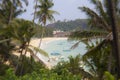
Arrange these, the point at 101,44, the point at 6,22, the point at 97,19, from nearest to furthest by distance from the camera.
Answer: the point at 101,44 < the point at 97,19 < the point at 6,22

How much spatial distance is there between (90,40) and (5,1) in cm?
1215

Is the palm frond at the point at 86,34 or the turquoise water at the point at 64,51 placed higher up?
the palm frond at the point at 86,34

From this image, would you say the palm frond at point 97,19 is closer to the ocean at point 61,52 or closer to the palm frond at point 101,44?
the palm frond at point 101,44

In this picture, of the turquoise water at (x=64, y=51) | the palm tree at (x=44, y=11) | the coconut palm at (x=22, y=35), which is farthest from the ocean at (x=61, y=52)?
the coconut palm at (x=22, y=35)

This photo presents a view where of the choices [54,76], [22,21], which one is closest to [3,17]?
[22,21]

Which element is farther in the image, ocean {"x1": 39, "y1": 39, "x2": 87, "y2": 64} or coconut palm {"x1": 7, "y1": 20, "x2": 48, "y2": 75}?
ocean {"x1": 39, "y1": 39, "x2": 87, "y2": 64}

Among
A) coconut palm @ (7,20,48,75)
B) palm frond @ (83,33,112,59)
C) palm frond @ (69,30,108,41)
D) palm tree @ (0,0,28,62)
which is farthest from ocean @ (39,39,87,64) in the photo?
palm frond @ (83,33,112,59)

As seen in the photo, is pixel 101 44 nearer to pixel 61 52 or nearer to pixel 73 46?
pixel 73 46

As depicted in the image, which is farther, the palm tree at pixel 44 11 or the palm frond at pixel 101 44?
the palm tree at pixel 44 11

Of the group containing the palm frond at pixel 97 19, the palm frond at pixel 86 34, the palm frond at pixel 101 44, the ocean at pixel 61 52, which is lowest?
the ocean at pixel 61 52

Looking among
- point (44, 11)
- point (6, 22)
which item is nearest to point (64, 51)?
point (44, 11)

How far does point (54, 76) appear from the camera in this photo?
506 inches

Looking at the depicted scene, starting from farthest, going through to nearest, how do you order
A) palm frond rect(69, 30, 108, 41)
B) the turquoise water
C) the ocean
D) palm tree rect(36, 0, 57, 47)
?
1. the turquoise water
2. the ocean
3. palm tree rect(36, 0, 57, 47)
4. palm frond rect(69, 30, 108, 41)

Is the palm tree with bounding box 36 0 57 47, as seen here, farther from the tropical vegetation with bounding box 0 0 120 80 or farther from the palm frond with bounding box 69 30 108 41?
the palm frond with bounding box 69 30 108 41
